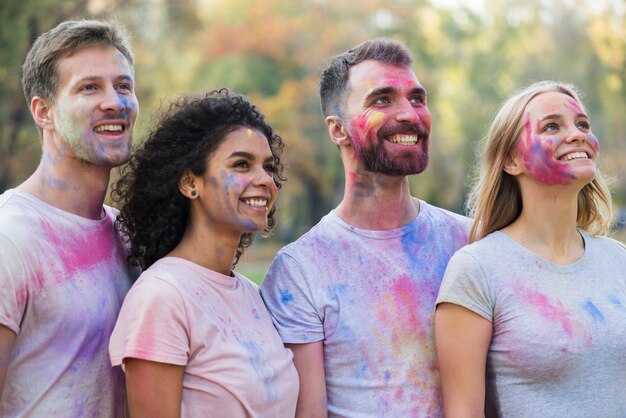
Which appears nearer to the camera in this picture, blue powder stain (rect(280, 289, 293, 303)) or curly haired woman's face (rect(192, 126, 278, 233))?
curly haired woman's face (rect(192, 126, 278, 233))

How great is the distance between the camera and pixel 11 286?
3141 mm

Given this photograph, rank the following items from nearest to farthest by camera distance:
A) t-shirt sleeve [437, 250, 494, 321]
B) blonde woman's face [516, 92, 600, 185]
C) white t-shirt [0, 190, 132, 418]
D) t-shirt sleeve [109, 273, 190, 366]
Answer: t-shirt sleeve [109, 273, 190, 366] < white t-shirt [0, 190, 132, 418] < t-shirt sleeve [437, 250, 494, 321] < blonde woman's face [516, 92, 600, 185]

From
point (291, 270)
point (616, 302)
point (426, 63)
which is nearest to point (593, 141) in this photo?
point (616, 302)

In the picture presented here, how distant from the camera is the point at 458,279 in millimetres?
3502

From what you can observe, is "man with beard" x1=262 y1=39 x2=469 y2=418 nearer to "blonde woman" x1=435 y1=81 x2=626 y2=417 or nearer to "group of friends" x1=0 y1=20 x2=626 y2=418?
"group of friends" x1=0 y1=20 x2=626 y2=418

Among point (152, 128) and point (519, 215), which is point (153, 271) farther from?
point (519, 215)

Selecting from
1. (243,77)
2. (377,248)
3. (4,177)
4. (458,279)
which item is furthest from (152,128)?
(243,77)

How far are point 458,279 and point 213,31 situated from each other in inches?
1207

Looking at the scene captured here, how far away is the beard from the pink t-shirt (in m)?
1.07

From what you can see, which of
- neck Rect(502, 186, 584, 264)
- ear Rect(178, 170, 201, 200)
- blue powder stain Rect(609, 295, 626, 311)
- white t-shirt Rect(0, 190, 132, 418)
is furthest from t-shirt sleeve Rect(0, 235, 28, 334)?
blue powder stain Rect(609, 295, 626, 311)

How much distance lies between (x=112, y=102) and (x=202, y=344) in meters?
1.24

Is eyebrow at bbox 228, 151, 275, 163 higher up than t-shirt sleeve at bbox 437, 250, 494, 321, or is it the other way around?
eyebrow at bbox 228, 151, 275, 163

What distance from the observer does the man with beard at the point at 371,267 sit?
143 inches

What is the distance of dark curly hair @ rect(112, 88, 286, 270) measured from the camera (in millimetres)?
3580
